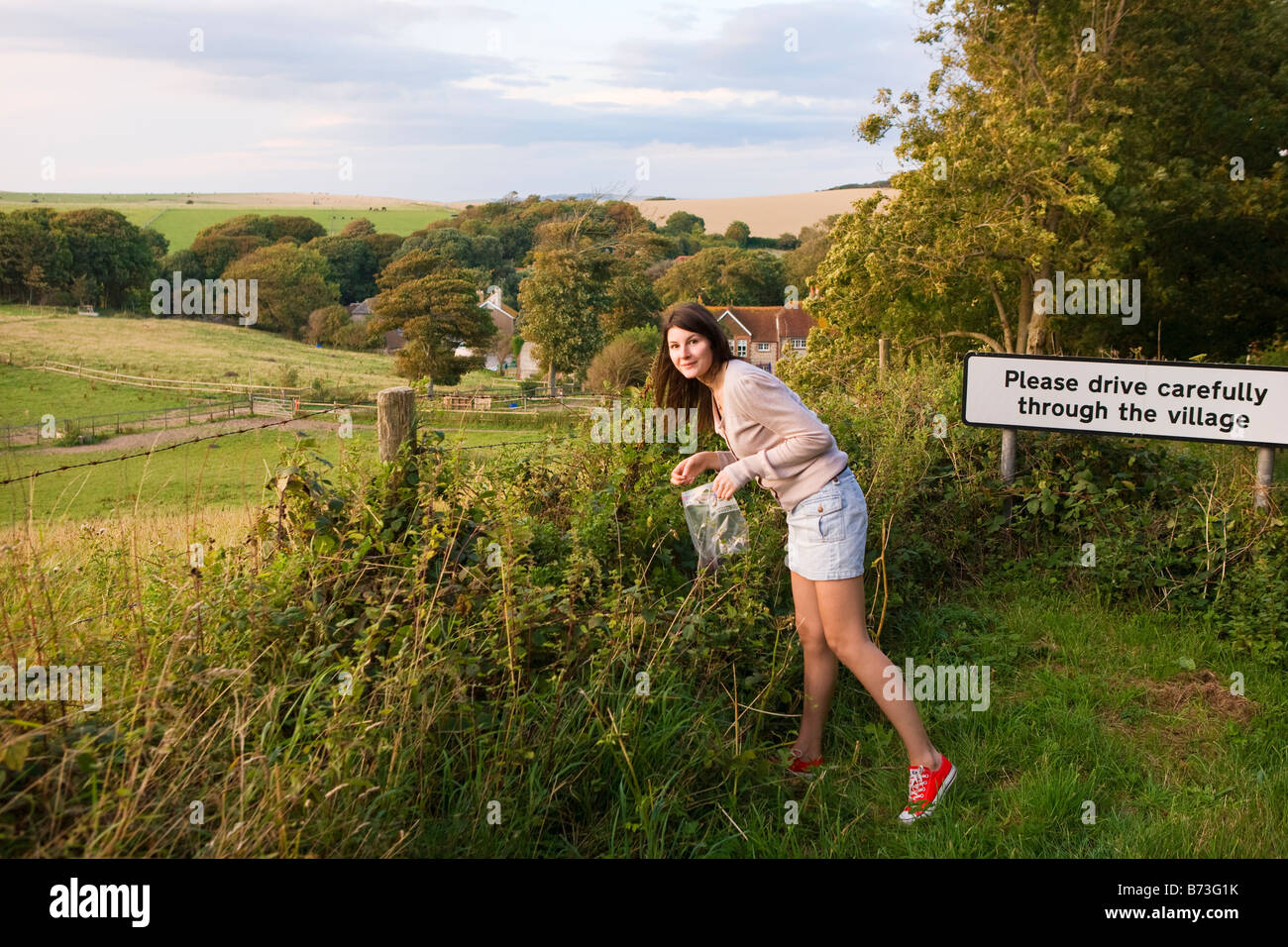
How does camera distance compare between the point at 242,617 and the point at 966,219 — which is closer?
the point at 242,617

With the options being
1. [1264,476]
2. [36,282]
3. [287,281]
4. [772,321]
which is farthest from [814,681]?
[36,282]

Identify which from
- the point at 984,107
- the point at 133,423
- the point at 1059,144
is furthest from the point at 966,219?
the point at 133,423

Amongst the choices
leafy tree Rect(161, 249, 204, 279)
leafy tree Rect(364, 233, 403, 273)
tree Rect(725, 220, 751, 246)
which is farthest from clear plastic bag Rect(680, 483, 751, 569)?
tree Rect(725, 220, 751, 246)

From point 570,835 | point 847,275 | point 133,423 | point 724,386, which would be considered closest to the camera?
point 570,835

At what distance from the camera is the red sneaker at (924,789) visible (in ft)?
11.7

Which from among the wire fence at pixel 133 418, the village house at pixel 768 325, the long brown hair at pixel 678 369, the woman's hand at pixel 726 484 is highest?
the village house at pixel 768 325

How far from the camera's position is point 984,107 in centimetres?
2583

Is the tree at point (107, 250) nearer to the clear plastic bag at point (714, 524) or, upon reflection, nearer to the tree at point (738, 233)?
the tree at point (738, 233)

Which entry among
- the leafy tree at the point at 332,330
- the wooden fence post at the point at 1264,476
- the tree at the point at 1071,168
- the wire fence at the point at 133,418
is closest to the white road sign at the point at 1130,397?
the wooden fence post at the point at 1264,476

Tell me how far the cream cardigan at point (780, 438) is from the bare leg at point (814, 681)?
46 centimetres

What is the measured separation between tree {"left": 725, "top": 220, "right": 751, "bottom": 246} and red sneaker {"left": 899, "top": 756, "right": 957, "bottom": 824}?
8576 cm

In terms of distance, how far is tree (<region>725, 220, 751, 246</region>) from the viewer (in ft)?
287

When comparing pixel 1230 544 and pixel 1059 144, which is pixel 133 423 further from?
pixel 1230 544

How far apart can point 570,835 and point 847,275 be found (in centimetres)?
2337
